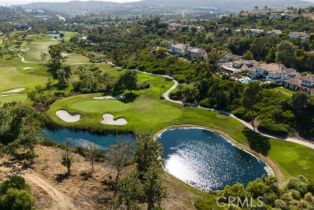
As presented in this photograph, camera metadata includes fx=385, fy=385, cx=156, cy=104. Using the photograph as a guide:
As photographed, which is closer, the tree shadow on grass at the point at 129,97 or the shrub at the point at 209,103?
the shrub at the point at 209,103

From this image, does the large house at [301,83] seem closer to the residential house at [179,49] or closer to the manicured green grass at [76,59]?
the residential house at [179,49]

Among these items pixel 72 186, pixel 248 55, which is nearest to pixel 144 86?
pixel 248 55

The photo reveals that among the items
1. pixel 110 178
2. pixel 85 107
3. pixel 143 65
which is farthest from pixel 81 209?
pixel 143 65

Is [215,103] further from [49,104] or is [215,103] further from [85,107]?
[49,104]

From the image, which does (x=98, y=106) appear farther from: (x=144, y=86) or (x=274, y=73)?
(x=274, y=73)

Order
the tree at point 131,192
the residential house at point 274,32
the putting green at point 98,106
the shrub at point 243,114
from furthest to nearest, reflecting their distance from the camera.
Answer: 1. the residential house at point 274,32
2. the putting green at point 98,106
3. the shrub at point 243,114
4. the tree at point 131,192

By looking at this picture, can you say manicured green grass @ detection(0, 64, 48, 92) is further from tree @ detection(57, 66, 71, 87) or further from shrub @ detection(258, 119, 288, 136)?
shrub @ detection(258, 119, 288, 136)

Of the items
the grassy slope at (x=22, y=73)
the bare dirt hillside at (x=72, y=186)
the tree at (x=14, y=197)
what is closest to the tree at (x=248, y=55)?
the grassy slope at (x=22, y=73)
